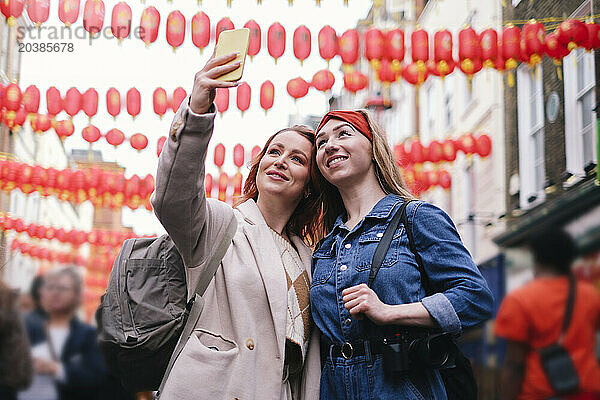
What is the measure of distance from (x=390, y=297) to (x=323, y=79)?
837cm

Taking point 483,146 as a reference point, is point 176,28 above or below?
above

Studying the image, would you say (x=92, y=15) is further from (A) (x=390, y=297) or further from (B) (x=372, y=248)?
(A) (x=390, y=297)

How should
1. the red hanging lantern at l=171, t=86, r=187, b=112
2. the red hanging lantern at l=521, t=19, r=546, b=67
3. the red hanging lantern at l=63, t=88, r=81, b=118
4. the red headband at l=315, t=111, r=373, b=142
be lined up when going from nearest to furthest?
the red headband at l=315, t=111, r=373, b=142
the red hanging lantern at l=521, t=19, r=546, b=67
the red hanging lantern at l=171, t=86, r=187, b=112
the red hanging lantern at l=63, t=88, r=81, b=118

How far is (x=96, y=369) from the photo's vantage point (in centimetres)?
344

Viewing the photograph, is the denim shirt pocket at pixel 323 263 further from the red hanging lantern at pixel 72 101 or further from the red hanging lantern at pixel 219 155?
the red hanging lantern at pixel 219 155

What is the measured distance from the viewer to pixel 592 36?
6742 millimetres

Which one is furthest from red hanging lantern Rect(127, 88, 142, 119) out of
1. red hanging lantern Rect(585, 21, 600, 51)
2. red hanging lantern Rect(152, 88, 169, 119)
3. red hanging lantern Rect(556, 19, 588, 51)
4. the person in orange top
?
the person in orange top

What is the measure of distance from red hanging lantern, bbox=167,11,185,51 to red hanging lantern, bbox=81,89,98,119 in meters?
2.11

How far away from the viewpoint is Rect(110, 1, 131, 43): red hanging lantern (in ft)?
28.6

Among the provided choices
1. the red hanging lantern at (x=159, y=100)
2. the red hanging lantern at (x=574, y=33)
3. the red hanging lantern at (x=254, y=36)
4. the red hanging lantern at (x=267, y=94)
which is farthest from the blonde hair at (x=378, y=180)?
the red hanging lantern at (x=159, y=100)

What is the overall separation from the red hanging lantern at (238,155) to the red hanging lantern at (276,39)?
448 cm

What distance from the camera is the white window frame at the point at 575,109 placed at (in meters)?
7.50

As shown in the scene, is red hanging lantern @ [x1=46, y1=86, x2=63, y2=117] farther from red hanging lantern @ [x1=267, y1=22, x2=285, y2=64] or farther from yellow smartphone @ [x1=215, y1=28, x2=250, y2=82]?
yellow smartphone @ [x1=215, y1=28, x2=250, y2=82]

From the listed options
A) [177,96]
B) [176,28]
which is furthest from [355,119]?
[177,96]
